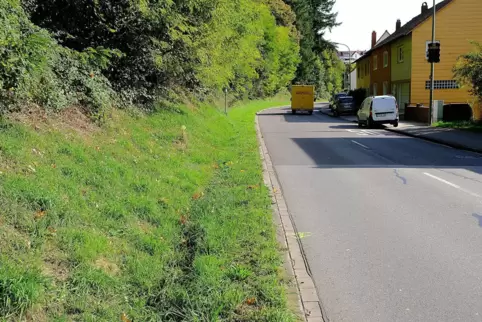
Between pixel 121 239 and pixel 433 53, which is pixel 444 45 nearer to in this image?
pixel 433 53

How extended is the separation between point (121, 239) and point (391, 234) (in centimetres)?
359

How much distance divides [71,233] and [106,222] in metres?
0.76

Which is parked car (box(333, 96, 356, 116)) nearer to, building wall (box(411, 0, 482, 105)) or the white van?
building wall (box(411, 0, 482, 105))

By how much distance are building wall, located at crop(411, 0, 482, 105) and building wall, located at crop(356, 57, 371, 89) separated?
618 inches

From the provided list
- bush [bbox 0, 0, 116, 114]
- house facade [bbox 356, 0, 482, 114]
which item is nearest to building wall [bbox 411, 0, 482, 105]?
house facade [bbox 356, 0, 482, 114]

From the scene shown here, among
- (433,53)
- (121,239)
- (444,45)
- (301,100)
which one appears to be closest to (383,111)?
(433,53)

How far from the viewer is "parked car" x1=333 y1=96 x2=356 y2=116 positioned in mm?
43844

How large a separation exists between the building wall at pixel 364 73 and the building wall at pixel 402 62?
1033cm

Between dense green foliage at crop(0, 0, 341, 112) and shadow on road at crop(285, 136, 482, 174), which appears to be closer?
dense green foliage at crop(0, 0, 341, 112)

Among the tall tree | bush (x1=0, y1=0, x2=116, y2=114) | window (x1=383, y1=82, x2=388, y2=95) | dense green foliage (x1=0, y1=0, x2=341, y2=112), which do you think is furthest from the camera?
the tall tree

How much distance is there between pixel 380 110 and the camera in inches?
1113

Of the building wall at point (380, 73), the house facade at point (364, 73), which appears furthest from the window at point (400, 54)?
the house facade at point (364, 73)

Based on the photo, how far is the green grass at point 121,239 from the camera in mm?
4309

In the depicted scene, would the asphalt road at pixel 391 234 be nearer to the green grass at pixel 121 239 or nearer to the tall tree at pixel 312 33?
the green grass at pixel 121 239
